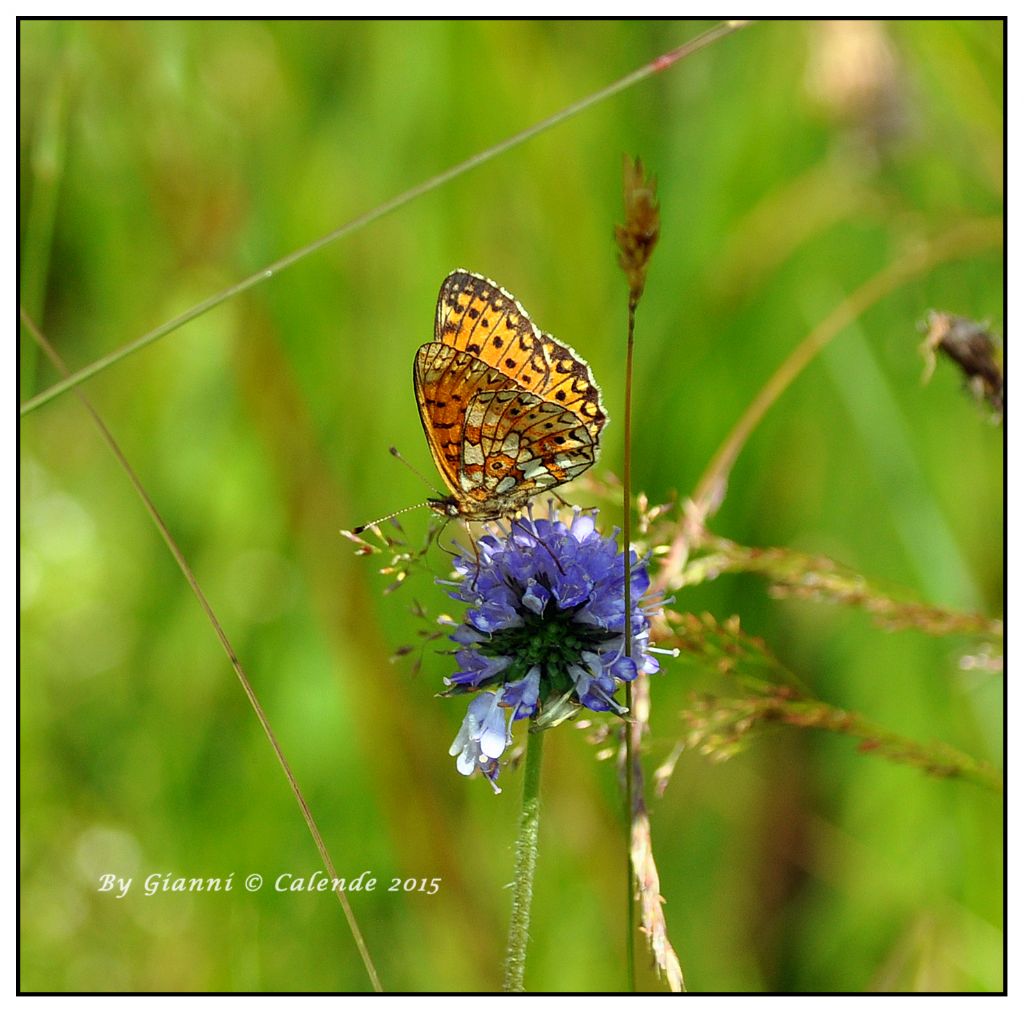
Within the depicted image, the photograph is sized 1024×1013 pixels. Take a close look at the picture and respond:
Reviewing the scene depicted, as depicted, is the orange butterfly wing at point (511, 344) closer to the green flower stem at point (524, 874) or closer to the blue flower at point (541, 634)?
the blue flower at point (541, 634)

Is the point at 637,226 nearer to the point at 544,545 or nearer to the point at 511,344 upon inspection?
the point at 544,545

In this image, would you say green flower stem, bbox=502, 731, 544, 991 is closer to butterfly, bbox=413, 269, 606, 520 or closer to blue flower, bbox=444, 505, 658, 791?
blue flower, bbox=444, 505, 658, 791

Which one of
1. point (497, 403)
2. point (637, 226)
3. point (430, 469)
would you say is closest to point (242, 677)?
point (497, 403)

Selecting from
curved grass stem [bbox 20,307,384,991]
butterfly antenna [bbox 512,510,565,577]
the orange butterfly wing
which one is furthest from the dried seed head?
curved grass stem [bbox 20,307,384,991]

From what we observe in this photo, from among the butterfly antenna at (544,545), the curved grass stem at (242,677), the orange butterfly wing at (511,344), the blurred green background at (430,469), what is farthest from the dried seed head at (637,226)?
the blurred green background at (430,469)

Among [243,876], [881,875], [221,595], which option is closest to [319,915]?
[243,876]

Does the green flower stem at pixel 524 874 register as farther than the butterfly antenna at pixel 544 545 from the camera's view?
No
